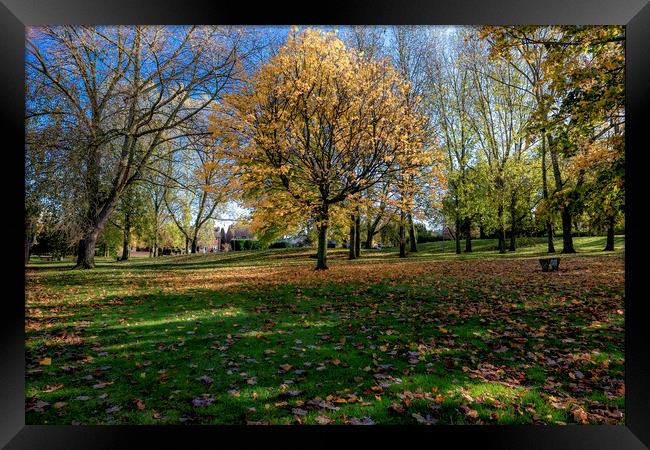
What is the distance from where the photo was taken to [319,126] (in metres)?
7.95

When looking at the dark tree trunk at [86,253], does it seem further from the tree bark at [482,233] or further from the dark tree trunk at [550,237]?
the dark tree trunk at [550,237]

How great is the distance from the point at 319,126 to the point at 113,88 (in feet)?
13.2

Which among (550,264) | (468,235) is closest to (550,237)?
(550,264)

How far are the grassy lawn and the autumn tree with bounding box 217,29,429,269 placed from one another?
9.21 ft

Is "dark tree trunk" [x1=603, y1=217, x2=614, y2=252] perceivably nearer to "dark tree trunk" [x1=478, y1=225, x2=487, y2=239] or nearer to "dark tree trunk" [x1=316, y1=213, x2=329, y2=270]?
"dark tree trunk" [x1=478, y1=225, x2=487, y2=239]

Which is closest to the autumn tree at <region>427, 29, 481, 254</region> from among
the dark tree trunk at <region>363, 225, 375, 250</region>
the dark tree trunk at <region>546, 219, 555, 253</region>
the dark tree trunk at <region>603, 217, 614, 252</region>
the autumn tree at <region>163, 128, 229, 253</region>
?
the dark tree trunk at <region>546, 219, 555, 253</region>

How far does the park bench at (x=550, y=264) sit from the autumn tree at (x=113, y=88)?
6.93m

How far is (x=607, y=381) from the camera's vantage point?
3.12m

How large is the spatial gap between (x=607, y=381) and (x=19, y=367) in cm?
531

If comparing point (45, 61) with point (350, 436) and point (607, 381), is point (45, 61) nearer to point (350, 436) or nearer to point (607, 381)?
point (350, 436)

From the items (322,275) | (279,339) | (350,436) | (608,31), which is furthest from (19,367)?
(608,31)

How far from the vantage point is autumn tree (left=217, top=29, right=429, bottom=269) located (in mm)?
7199

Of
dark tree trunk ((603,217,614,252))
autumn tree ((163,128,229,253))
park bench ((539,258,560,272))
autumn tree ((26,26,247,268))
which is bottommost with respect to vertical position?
park bench ((539,258,560,272))

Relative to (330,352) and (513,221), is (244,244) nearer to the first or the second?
(513,221)
